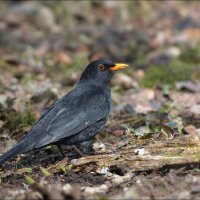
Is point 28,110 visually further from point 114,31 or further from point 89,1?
point 89,1

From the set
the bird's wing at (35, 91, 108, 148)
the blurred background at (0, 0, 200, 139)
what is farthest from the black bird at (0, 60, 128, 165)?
the blurred background at (0, 0, 200, 139)

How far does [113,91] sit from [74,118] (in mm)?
3488

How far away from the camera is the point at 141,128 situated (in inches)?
312

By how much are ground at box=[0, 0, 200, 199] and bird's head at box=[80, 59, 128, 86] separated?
0.68 meters

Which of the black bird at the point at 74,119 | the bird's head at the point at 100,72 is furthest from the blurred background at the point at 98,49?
the black bird at the point at 74,119

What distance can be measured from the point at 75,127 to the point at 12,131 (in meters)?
1.39

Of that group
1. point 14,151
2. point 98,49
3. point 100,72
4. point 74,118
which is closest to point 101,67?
point 100,72

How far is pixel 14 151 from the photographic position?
6.19 m

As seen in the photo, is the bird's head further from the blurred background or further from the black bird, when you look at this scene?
the blurred background

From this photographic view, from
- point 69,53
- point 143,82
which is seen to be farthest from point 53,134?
point 69,53

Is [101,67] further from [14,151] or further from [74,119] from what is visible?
[14,151]

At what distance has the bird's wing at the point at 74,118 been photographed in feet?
21.4

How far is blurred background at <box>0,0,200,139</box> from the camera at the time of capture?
9914mm

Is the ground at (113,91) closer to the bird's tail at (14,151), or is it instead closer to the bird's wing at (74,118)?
the bird's tail at (14,151)
